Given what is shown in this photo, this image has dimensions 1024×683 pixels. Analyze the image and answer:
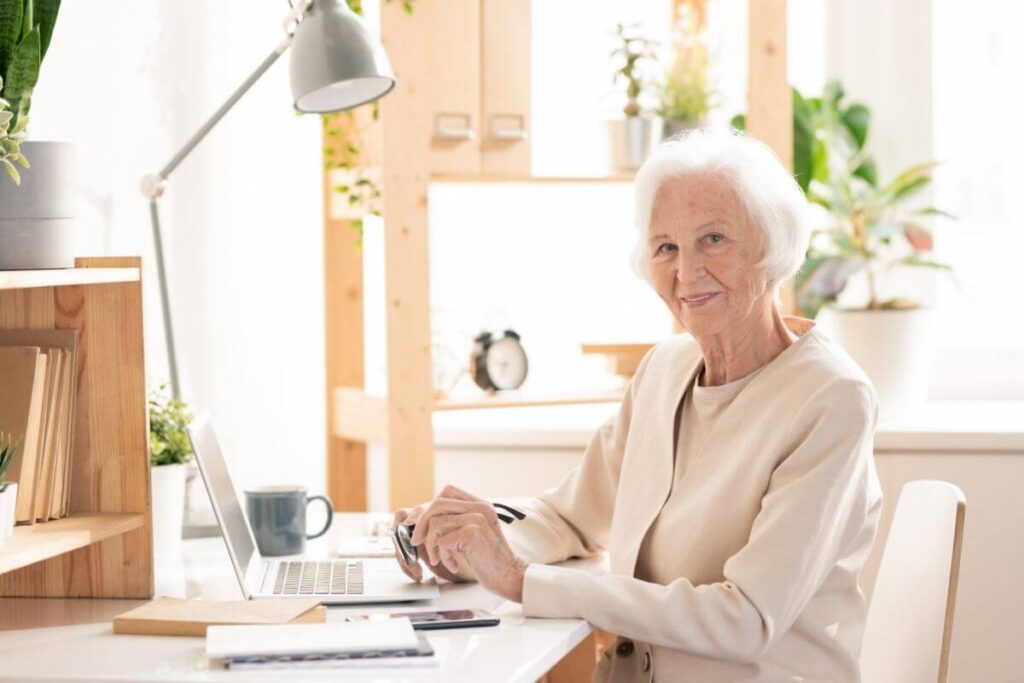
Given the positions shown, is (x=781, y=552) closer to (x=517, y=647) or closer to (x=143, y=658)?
(x=517, y=647)

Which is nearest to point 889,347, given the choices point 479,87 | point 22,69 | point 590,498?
point 479,87

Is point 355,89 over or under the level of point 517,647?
over

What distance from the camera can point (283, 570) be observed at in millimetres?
2125

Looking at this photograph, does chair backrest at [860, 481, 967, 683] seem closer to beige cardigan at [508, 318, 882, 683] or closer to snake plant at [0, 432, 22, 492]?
beige cardigan at [508, 318, 882, 683]

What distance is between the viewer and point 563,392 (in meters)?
3.39

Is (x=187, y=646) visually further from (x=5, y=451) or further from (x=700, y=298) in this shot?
(x=700, y=298)

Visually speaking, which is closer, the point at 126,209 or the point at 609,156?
the point at 126,209

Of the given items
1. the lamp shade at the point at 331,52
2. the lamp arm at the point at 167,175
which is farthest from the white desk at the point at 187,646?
the lamp shade at the point at 331,52

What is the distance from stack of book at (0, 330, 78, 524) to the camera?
178 centimetres

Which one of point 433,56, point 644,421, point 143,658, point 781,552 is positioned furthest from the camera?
point 433,56

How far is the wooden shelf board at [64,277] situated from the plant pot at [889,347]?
1.99 meters

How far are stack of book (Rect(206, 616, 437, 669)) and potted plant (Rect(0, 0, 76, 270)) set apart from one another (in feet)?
1.65

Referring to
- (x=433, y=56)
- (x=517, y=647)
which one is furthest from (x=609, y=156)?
(x=517, y=647)

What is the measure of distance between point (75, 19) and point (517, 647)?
52.3 inches
